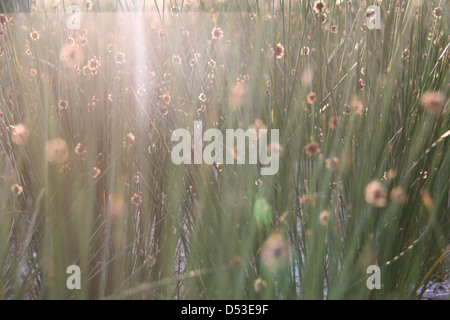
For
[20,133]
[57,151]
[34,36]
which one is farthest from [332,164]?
[34,36]

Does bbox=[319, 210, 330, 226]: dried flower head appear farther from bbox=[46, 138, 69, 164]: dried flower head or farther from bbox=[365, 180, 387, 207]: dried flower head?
bbox=[46, 138, 69, 164]: dried flower head

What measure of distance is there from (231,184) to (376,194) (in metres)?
0.40

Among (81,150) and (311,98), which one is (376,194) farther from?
(81,150)

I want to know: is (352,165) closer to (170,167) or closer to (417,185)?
(417,185)

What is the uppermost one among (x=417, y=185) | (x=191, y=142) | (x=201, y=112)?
(x=201, y=112)

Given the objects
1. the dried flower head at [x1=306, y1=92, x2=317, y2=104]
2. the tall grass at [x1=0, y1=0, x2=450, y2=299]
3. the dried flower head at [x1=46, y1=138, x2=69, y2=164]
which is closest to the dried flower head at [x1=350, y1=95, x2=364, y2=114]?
the tall grass at [x1=0, y1=0, x2=450, y2=299]

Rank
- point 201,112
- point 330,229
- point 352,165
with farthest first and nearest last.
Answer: point 201,112, point 352,165, point 330,229

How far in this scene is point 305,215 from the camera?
48.4 inches

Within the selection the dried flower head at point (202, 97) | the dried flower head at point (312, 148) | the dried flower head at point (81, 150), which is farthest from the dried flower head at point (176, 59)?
the dried flower head at point (312, 148)

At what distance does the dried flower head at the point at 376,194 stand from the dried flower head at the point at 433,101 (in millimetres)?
271

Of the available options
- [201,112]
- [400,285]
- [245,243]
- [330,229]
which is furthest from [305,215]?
[201,112]

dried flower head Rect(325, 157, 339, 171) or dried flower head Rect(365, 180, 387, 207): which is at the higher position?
dried flower head Rect(325, 157, 339, 171)

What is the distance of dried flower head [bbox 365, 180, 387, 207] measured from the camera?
3.95 ft

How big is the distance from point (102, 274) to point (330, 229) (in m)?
0.60
